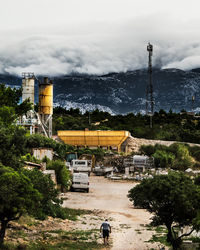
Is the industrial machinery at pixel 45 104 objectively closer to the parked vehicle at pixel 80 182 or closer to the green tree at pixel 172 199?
the parked vehicle at pixel 80 182

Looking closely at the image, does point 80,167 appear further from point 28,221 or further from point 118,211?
point 28,221

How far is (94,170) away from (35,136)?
29.5 ft

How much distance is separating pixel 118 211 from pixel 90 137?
3619 centimetres

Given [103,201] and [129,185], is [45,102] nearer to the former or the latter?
[129,185]

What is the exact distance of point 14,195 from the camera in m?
15.2

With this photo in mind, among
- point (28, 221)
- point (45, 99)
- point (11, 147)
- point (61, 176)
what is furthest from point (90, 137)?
point (28, 221)

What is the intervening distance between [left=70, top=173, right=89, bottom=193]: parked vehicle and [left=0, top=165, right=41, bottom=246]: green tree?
66.1 ft

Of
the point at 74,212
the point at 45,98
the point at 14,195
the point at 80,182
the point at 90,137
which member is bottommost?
the point at 74,212

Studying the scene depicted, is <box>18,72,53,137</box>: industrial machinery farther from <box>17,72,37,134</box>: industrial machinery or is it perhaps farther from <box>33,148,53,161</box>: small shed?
<box>33,148,53,161</box>: small shed

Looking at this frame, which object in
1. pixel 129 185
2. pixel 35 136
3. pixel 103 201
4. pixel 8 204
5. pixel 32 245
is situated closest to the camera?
pixel 8 204

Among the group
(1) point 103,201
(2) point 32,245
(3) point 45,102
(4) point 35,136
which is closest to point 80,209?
(1) point 103,201

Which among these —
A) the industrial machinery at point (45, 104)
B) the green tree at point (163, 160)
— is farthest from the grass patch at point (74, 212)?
the industrial machinery at point (45, 104)

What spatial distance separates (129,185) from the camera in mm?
43250

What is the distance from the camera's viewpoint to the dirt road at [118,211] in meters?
19.6
